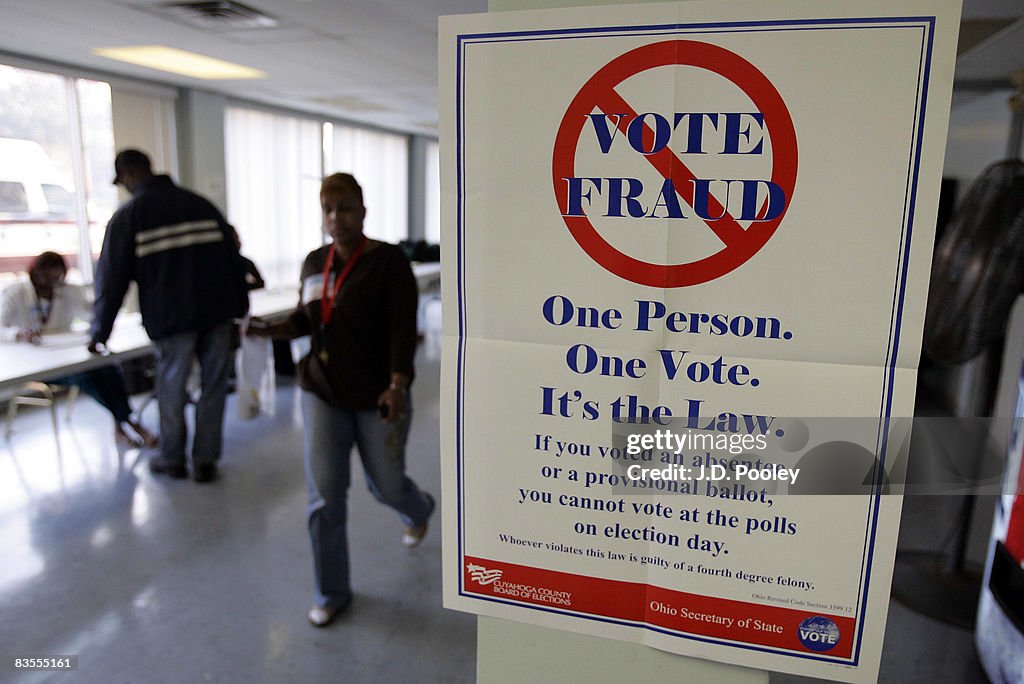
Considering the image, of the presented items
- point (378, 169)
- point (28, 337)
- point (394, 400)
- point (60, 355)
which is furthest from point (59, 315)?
point (378, 169)

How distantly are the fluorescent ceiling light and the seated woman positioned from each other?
127cm

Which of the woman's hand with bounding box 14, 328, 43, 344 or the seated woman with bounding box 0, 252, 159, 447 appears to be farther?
the seated woman with bounding box 0, 252, 159, 447

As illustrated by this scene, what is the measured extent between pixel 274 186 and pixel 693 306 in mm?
6843

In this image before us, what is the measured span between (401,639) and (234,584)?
75 centimetres

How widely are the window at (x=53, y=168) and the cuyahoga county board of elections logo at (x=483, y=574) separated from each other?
4.81 metres

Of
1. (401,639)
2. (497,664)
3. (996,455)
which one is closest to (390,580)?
(401,639)

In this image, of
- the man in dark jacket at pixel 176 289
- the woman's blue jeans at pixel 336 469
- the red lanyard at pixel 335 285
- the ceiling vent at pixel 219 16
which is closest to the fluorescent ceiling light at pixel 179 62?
the ceiling vent at pixel 219 16

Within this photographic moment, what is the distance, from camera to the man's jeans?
141 inches

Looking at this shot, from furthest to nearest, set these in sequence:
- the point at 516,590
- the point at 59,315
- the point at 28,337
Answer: the point at 59,315 → the point at 28,337 → the point at 516,590

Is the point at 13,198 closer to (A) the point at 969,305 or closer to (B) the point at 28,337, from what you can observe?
(B) the point at 28,337

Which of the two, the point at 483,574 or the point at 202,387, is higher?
the point at 483,574

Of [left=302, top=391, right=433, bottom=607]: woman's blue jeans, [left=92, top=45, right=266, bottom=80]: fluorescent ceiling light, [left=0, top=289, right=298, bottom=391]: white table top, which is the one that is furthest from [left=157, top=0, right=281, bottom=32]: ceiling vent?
[left=302, top=391, right=433, bottom=607]: woman's blue jeans

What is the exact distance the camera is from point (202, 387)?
367 centimetres

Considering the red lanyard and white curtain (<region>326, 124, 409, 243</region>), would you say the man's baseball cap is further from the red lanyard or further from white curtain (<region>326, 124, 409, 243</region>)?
white curtain (<region>326, 124, 409, 243</region>)
